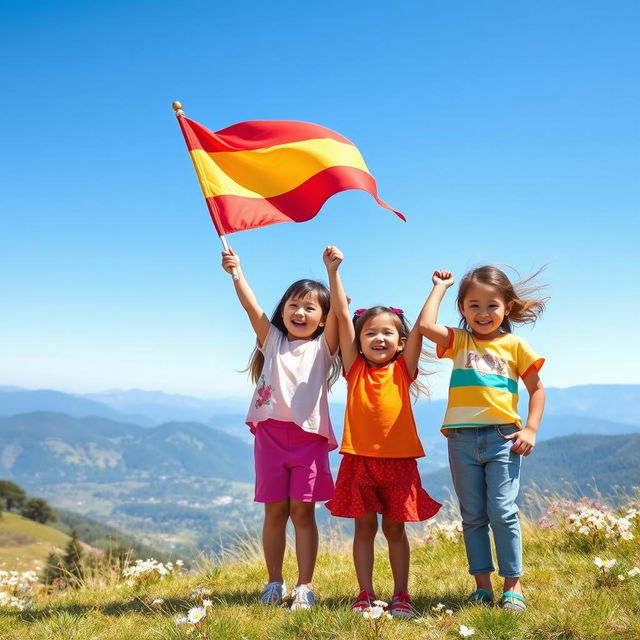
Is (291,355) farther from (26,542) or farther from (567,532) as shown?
(26,542)

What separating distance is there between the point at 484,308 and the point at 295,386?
1.79 m

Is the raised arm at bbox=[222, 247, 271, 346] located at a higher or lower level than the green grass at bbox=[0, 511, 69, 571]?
higher

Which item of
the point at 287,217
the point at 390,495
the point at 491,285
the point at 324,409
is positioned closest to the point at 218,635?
the point at 390,495

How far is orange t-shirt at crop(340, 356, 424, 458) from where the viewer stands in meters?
4.98

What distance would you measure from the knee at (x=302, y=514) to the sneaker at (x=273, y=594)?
2.00ft

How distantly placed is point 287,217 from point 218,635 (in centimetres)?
387

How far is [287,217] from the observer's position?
6301mm

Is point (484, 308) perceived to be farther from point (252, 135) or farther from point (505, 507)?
point (252, 135)

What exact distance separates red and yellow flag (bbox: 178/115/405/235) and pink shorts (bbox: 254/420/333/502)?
207 cm

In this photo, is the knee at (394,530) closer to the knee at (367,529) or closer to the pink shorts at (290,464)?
the knee at (367,529)

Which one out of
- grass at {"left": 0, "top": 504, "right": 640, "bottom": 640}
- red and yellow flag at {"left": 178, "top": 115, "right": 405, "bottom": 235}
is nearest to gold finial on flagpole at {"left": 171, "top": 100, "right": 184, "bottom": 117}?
red and yellow flag at {"left": 178, "top": 115, "right": 405, "bottom": 235}

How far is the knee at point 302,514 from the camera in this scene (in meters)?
5.41

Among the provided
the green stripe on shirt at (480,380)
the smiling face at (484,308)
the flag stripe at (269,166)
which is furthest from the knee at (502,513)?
the flag stripe at (269,166)

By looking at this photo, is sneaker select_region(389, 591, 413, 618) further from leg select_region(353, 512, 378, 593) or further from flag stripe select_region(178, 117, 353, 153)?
flag stripe select_region(178, 117, 353, 153)
